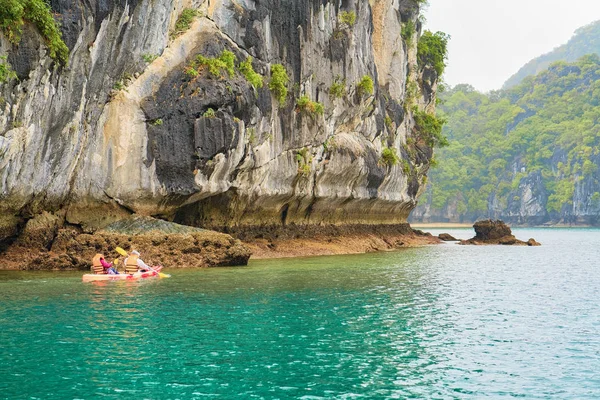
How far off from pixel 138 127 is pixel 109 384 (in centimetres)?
1437

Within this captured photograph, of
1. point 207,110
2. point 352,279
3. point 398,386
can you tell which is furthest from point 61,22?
point 398,386

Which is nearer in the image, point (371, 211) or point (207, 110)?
point (207, 110)

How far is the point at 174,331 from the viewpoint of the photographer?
1092 centimetres

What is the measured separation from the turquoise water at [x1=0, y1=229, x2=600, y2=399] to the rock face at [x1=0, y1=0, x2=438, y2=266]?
3550 mm

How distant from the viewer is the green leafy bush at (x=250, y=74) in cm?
2416

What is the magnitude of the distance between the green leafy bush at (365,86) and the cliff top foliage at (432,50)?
1411cm

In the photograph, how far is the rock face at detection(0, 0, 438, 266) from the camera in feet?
61.0

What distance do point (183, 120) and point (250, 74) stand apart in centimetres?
365

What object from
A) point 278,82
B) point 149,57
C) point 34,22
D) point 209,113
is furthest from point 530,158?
point 34,22

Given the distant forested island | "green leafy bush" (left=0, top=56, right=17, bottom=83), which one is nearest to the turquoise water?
"green leafy bush" (left=0, top=56, right=17, bottom=83)

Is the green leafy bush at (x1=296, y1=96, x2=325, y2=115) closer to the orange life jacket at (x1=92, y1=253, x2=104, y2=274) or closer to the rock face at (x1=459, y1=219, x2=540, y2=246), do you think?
the orange life jacket at (x1=92, y1=253, x2=104, y2=274)

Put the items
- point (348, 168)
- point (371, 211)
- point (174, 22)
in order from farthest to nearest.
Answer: point (371, 211), point (348, 168), point (174, 22)

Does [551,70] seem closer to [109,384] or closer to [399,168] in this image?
[399,168]

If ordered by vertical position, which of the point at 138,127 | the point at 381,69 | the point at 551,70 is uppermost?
the point at 551,70
